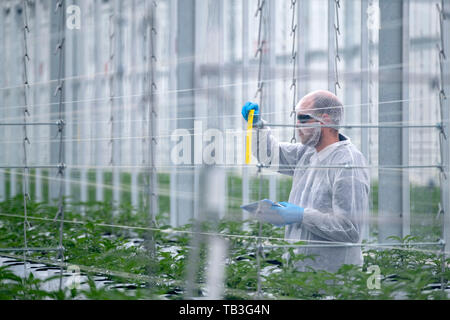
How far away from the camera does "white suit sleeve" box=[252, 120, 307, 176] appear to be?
2.62 metres

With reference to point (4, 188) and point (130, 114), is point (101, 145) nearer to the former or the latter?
point (130, 114)

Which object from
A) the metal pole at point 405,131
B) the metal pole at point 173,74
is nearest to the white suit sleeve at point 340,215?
the metal pole at point 405,131

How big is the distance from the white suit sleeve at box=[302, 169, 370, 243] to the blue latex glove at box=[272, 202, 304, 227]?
30 millimetres

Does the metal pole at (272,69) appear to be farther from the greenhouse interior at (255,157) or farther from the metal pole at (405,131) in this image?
the metal pole at (405,131)

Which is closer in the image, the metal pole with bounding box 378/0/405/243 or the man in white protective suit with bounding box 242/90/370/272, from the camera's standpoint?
the man in white protective suit with bounding box 242/90/370/272

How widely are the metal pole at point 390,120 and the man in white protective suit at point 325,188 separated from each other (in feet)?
3.57

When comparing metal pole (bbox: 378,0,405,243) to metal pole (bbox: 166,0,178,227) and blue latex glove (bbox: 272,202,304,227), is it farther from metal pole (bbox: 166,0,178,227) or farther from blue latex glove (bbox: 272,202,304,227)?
metal pole (bbox: 166,0,178,227)

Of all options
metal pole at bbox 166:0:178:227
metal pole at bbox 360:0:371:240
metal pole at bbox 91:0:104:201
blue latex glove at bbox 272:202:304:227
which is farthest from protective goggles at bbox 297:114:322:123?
metal pole at bbox 91:0:104:201

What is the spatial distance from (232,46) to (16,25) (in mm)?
3709

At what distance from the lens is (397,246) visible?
2732 mm

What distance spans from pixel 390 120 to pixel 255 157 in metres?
1.04

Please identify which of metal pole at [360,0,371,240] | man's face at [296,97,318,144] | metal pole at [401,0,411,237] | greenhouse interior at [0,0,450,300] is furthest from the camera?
metal pole at [360,0,371,240]

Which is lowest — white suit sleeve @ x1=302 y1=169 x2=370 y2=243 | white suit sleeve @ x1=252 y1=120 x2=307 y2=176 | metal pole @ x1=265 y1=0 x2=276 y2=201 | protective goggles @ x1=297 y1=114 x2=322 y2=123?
white suit sleeve @ x1=302 y1=169 x2=370 y2=243

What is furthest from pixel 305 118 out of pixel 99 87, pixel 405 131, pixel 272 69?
pixel 99 87
